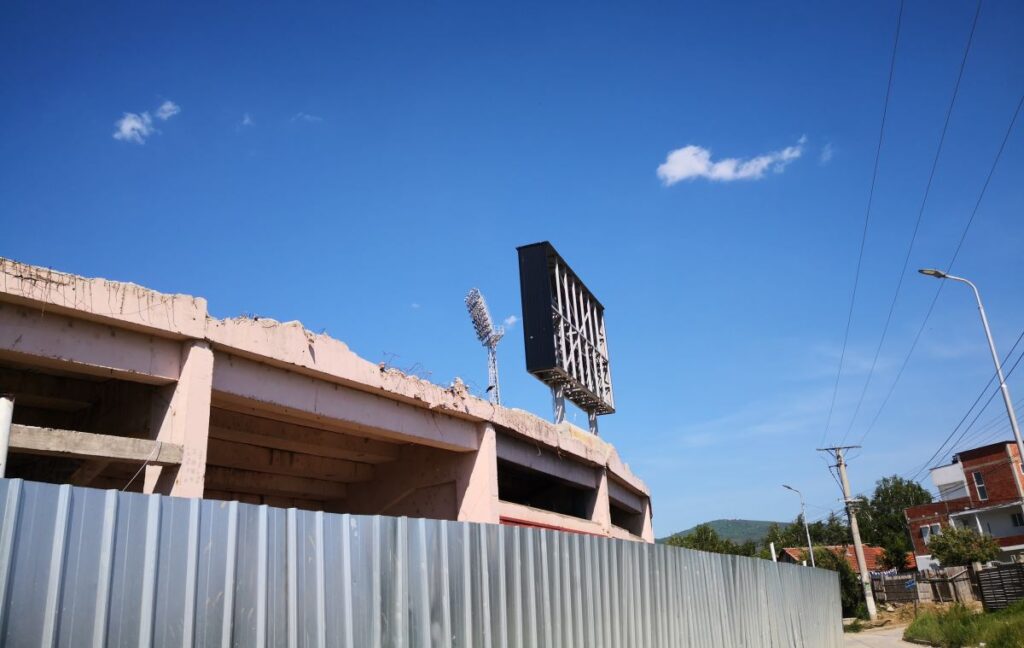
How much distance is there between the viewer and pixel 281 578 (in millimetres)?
4148

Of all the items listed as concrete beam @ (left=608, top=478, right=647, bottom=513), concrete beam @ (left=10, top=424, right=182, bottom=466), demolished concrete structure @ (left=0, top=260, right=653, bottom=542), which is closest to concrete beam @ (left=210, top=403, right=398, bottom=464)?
demolished concrete structure @ (left=0, top=260, right=653, bottom=542)

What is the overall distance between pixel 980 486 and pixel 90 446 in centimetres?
6040

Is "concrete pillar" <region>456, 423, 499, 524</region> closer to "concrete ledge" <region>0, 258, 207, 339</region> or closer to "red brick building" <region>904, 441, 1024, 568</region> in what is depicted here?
"concrete ledge" <region>0, 258, 207, 339</region>

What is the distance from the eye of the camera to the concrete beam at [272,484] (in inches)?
664

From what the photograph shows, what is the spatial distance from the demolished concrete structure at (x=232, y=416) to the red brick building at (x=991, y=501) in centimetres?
4250

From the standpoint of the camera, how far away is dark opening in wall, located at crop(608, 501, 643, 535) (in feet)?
113

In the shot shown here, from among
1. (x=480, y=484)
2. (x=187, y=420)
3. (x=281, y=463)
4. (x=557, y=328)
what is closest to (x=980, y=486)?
(x=557, y=328)

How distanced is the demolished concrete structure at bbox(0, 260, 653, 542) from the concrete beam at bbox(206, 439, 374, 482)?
3cm

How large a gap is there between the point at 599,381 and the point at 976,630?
52.6 feet

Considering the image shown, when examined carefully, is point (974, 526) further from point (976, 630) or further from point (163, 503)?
point (163, 503)

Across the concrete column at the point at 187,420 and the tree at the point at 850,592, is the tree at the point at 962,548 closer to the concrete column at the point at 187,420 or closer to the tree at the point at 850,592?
the tree at the point at 850,592

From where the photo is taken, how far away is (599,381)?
34.2 meters

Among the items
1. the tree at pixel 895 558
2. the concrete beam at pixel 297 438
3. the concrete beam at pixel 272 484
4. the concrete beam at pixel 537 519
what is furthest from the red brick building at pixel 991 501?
the concrete beam at pixel 297 438

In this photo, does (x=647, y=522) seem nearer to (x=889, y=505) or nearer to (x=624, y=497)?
(x=624, y=497)
